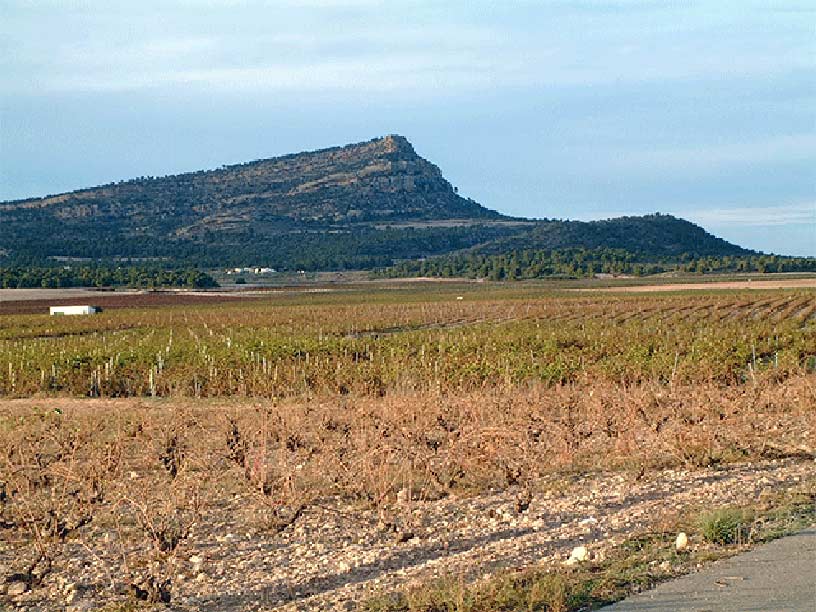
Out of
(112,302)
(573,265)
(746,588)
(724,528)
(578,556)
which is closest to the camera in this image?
(746,588)

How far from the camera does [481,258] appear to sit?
16775 cm

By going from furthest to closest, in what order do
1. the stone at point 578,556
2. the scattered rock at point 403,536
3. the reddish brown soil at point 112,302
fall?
the reddish brown soil at point 112,302 < the scattered rock at point 403,536 < the stone at point 578,556

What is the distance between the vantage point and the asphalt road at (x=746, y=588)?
23.0 feet

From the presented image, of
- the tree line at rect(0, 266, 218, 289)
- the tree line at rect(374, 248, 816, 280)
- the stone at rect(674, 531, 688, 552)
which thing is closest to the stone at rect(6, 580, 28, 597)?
the stone at rect(674, 531, 688, 552)

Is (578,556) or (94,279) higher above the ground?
(94,279)

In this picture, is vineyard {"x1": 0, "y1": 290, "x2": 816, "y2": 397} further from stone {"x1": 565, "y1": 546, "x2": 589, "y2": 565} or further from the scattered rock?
stone {"x1": 565, "y1": 546, "x2": 589, "y2": 565}

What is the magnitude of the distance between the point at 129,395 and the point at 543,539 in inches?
780

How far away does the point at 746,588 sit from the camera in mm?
7387

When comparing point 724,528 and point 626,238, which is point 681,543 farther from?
point 626,238

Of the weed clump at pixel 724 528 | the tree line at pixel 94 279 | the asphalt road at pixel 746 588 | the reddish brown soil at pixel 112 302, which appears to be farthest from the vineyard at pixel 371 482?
the tree line at pixel 94 279

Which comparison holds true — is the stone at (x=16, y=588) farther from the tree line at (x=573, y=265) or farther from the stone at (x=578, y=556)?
the tree line at (x=573, y=265)

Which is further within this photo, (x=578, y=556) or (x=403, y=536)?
(x=403, y=536)

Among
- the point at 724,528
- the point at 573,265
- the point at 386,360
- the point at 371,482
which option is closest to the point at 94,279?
the point at 573,265

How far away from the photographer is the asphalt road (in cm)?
702
